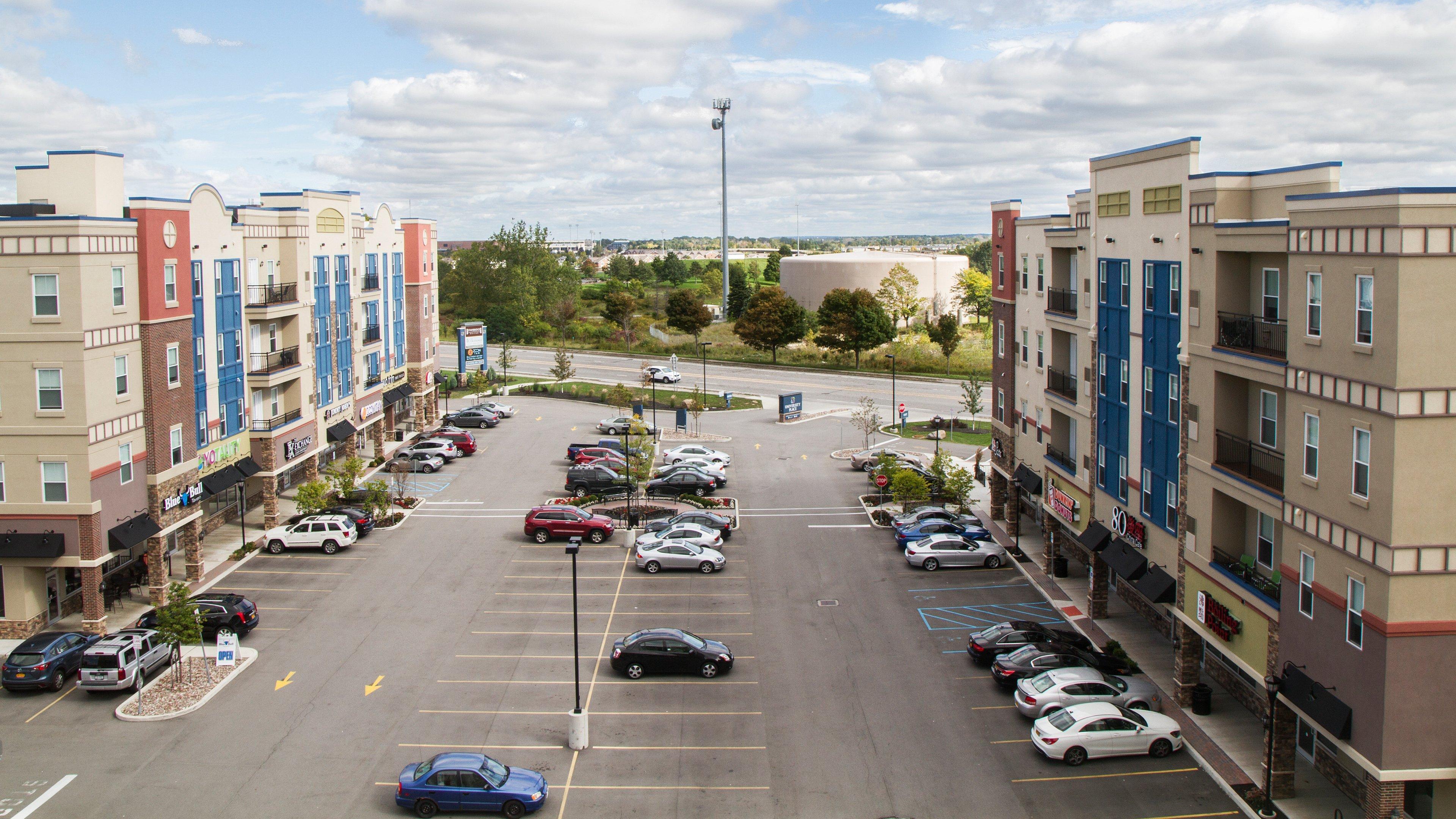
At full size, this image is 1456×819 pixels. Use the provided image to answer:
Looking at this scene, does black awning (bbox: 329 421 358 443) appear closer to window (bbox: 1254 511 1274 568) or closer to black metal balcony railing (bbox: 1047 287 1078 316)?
black metal balcony railing (bbox: 1047 287 1078 316)

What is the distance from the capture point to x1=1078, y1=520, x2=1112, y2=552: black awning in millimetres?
34812

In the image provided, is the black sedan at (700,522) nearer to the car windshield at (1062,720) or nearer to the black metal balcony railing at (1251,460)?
the car windshield at (1062,720)

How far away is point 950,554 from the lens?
42.3m

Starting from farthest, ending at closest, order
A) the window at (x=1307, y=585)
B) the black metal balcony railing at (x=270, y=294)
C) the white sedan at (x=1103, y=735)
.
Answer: the black metal balcony railing at (x=270, y=294) < the white sedan at (x=1103, y=735) < the window at (x=1307, y=585)

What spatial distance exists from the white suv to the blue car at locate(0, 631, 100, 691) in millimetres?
12015

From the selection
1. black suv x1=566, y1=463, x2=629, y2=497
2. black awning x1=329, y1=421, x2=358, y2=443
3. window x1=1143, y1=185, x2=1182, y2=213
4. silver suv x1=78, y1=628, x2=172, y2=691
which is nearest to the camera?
window x1=1143, y1=185, x2=1182, y2=213

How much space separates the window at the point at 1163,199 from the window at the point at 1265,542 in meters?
8.69

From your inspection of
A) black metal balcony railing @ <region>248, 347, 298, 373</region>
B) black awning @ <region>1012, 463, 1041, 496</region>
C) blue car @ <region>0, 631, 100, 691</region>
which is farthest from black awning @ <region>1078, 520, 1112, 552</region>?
black metal balcony railing @ <region>248, 347, 298, 373</region>

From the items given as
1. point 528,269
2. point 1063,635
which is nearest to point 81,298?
point 1063,635

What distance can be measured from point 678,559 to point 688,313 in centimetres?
7596

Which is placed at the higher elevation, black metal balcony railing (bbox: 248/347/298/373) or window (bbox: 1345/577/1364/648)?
black metal balcony railing (bbox: 248/347/298/373)

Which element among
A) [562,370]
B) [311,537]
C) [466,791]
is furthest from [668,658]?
[562,370]

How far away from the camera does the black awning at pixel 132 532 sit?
116ft

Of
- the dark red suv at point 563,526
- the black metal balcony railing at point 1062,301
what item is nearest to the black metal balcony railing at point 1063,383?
the black metal balcony railing at point 1062,301
